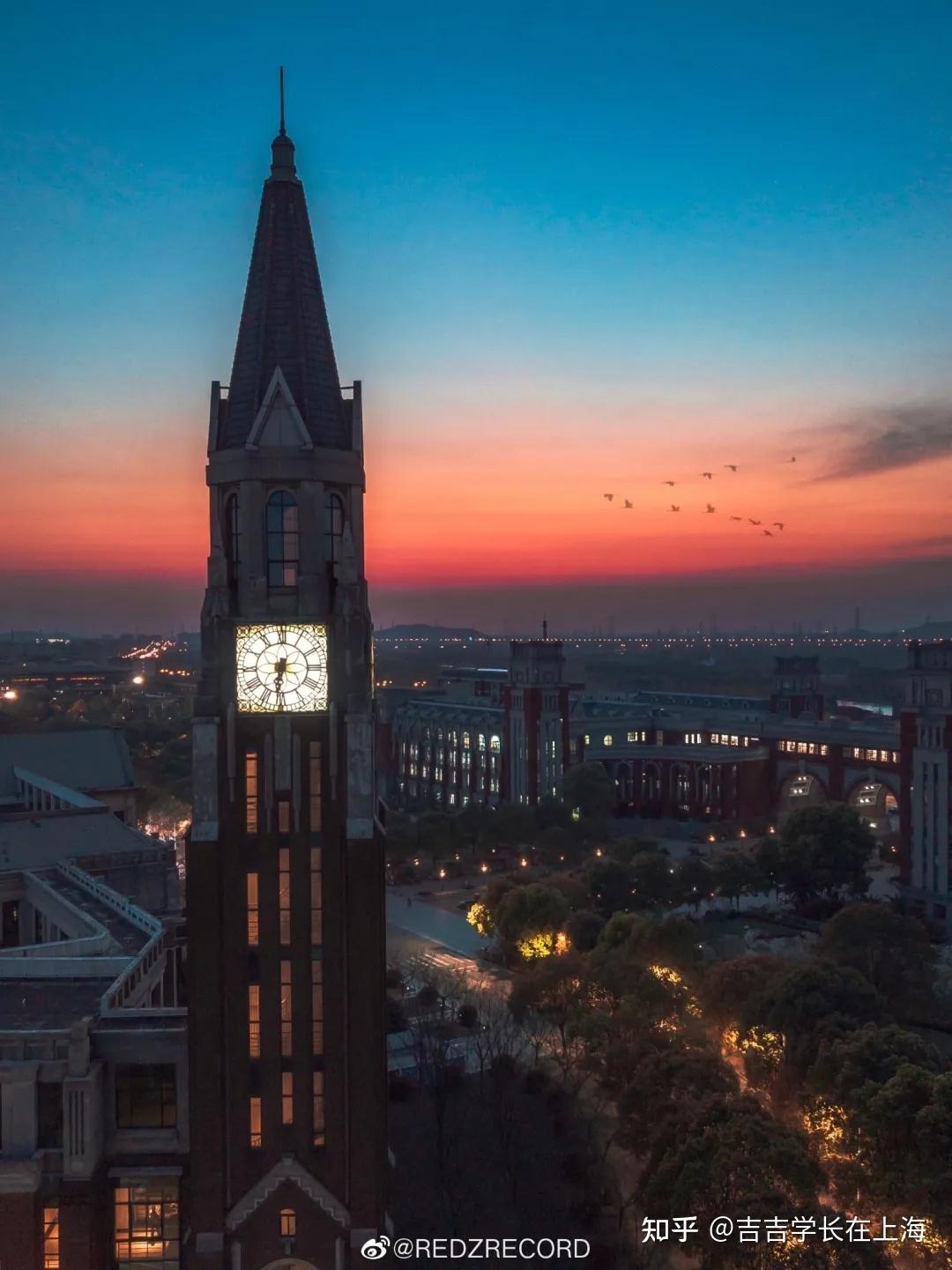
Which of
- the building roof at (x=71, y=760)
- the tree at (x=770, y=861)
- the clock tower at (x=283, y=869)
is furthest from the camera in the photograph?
the tree at (x=770, y=861)

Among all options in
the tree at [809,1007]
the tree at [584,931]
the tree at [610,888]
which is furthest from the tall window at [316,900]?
the tree at [610,888]

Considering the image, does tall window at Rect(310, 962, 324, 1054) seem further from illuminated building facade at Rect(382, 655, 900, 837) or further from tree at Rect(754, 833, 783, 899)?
illuminated building facade at Rect(382, 655, 900, 837)

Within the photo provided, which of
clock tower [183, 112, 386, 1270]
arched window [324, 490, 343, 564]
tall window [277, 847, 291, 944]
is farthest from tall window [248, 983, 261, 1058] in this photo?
arched window [324, 490, 343, 564]

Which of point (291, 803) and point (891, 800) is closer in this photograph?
point (291, 803)

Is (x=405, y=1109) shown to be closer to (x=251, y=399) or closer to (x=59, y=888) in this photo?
(x=59, y=888)

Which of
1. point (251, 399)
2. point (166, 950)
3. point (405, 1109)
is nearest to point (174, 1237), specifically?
point (166, 950)

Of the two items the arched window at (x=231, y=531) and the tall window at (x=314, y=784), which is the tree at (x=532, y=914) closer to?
the tall window at (x=314, y=784)

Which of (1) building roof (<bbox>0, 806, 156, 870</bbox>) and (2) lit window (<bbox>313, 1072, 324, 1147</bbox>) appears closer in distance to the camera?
(2) lit window (<bbox>313, 1072, 324, 1147</bbox>)
